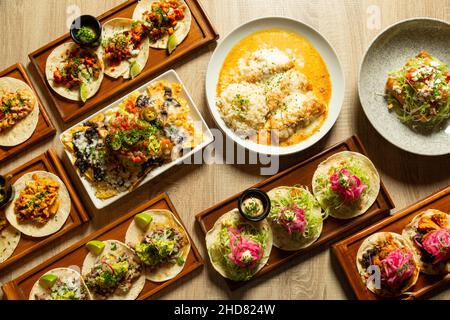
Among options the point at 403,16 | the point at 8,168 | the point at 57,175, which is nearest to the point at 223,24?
the point at 403,16

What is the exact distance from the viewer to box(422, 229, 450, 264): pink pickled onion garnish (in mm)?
4891

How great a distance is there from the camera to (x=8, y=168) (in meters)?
5.30

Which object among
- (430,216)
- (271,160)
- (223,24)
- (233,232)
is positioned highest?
(223,24)

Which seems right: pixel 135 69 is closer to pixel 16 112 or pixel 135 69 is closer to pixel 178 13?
pixel 178 13

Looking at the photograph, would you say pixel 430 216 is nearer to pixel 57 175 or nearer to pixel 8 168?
pixel 57 175

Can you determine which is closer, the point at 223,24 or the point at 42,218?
the point at 42,218

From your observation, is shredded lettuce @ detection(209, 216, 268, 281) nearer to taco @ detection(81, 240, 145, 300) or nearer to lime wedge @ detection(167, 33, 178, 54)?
taco @ detection(81, 240, 145, 300)

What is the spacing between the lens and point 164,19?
208 inches

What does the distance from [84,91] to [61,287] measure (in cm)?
201

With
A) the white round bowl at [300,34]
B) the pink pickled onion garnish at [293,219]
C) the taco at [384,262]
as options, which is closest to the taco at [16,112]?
the white round bowl at [300,34]

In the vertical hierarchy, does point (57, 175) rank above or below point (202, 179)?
above

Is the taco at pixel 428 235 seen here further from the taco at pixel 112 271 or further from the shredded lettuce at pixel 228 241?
the taco at pixel 112 271

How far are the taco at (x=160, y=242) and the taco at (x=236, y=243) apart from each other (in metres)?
0.29

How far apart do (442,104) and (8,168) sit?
457 cm
